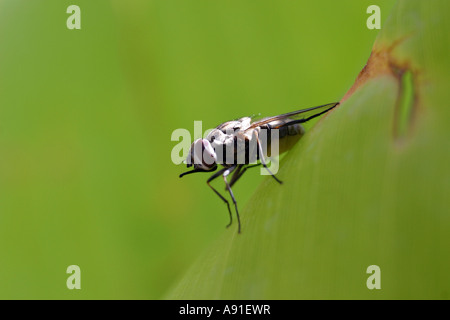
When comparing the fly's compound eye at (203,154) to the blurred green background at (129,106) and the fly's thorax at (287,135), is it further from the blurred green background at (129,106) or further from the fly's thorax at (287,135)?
the blurred green background at (129,106)

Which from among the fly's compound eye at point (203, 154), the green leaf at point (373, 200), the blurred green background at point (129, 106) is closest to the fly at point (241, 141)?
the fly's compound eye at point (203, 154)

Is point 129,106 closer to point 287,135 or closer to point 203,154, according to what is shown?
point 203,154

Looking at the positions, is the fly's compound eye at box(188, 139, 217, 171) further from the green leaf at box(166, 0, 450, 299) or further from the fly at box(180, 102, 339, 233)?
the green leaf at box(166, 0, 450, 299)

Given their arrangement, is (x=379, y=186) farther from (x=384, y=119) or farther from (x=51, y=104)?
(x=51, y=104)

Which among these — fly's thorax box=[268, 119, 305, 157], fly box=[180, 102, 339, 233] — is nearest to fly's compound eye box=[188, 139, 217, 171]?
fly box=[180, 102, 339, 233]
